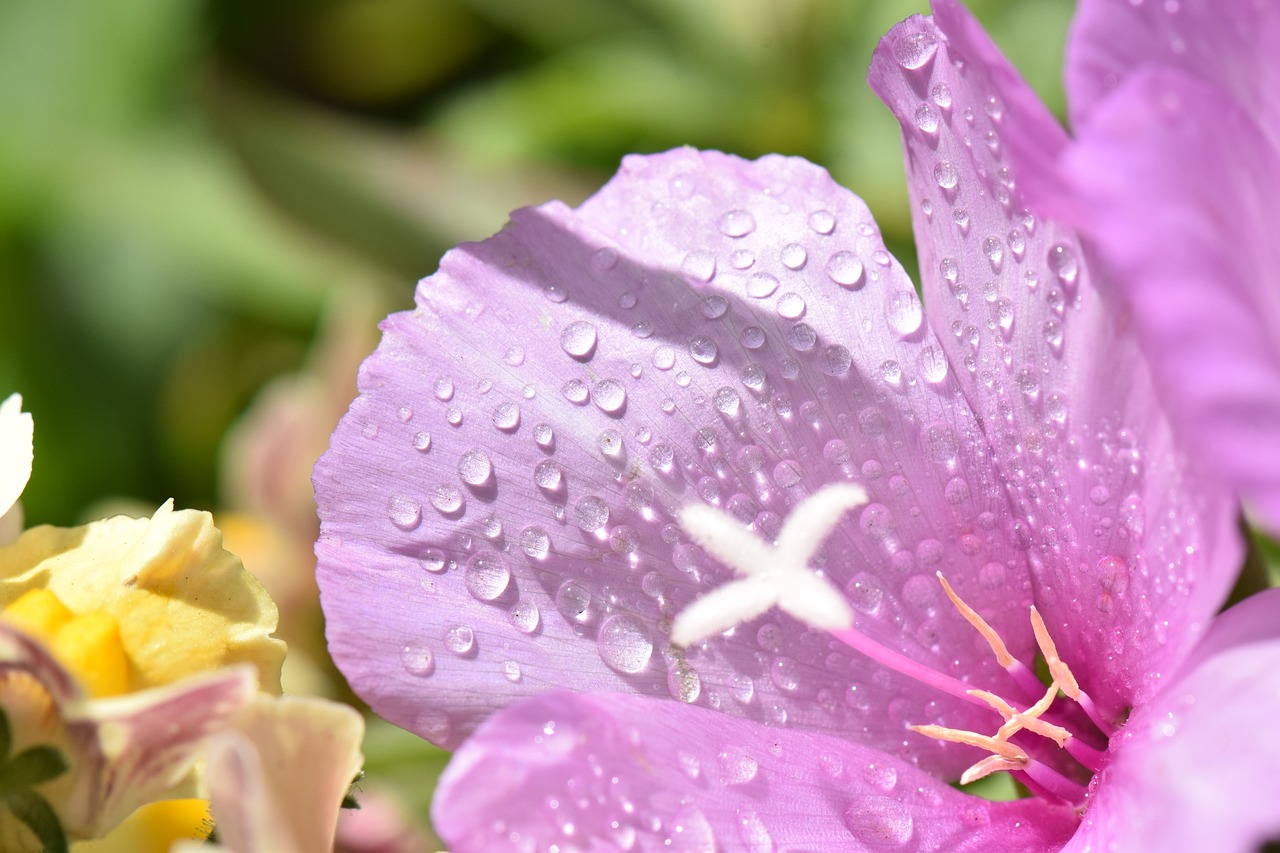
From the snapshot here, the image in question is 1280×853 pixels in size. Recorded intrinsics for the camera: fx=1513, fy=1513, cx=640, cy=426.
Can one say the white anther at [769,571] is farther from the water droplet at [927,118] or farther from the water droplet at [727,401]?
the water droplet at [927,118]

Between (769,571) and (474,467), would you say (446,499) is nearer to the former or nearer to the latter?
(474,467)

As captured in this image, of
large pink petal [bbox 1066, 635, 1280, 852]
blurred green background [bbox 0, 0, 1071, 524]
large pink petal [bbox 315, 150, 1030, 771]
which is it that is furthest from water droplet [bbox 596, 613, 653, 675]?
blurred green background [bbox 0, 0, 1071, 524]

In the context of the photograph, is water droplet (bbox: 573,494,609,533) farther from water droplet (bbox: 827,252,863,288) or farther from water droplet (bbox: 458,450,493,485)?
water droplet (bbox: 827,252,863,288)

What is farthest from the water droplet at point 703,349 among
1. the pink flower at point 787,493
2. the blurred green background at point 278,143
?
the blurred green background at point 278,143

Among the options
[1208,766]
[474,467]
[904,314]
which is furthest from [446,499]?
[1208,766]

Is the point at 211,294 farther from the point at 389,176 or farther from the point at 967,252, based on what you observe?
the point at 967,252
